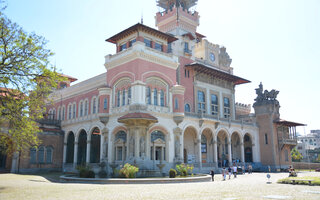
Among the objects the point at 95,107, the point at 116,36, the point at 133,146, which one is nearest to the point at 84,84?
the point at 95,107

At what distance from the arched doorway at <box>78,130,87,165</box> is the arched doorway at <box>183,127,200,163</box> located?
14.1 meters

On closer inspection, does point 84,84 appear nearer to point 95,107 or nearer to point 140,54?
point 95,107

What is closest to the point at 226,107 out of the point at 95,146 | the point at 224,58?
the point at 224,58

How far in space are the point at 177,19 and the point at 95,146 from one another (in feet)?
76.2

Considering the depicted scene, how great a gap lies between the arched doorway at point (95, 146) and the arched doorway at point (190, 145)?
11518mm

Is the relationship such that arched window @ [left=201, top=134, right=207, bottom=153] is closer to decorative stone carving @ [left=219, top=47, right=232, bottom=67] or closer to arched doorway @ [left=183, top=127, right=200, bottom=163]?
arched doorway @ [left=183, top=127, right=200, bottom=163]

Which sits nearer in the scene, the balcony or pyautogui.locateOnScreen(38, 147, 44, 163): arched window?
pyautogui.locateOnScreen(38, 147, 44, 163): arched window

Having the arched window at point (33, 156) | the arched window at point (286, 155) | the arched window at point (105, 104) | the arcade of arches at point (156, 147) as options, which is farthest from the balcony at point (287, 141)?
the arched window at point (33, 156)

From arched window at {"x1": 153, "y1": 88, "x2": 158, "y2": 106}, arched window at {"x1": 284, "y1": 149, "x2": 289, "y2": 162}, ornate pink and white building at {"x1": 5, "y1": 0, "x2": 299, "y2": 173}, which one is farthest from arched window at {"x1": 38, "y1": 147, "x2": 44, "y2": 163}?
arched window at {"x1": 284, "y1": 149, "x2": 289, "y2": 162}

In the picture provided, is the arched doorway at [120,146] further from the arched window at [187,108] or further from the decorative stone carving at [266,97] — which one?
the decorative stone carving at [266,97]

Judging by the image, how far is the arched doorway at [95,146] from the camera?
38844 millimetres

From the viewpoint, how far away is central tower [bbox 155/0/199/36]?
152 feet

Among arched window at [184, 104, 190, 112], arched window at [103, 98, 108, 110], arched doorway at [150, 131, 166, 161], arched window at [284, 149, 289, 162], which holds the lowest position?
arched window at [284, 149, 289, 162]

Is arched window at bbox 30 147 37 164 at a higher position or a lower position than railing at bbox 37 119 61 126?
lower
